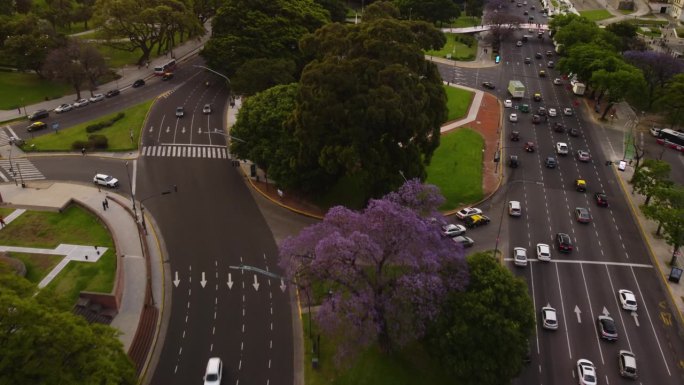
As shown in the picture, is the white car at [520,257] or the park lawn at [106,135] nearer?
the white car at [520,257]

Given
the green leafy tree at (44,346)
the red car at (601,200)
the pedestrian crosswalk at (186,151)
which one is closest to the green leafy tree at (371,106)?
the pedestrian crosswalk at (186,151)

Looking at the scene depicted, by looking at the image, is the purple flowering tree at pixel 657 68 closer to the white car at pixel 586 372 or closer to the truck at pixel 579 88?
the truck at pixel 579 88

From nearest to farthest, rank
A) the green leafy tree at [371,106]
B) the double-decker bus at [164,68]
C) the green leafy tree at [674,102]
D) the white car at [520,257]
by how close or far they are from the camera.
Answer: the green leafy tree at [371,106], the white car at [520,257], the green leafy tree at [674,102], the double-decker bus at [164,68]

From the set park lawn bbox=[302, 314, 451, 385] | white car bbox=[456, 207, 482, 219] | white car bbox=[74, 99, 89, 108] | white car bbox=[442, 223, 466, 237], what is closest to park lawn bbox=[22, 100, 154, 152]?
white car bbox=[74, 99, 89, 108]

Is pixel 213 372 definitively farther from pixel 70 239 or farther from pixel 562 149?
pixel 562 149

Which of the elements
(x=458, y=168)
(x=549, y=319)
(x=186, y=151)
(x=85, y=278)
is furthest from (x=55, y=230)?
(x=549, y=319)
